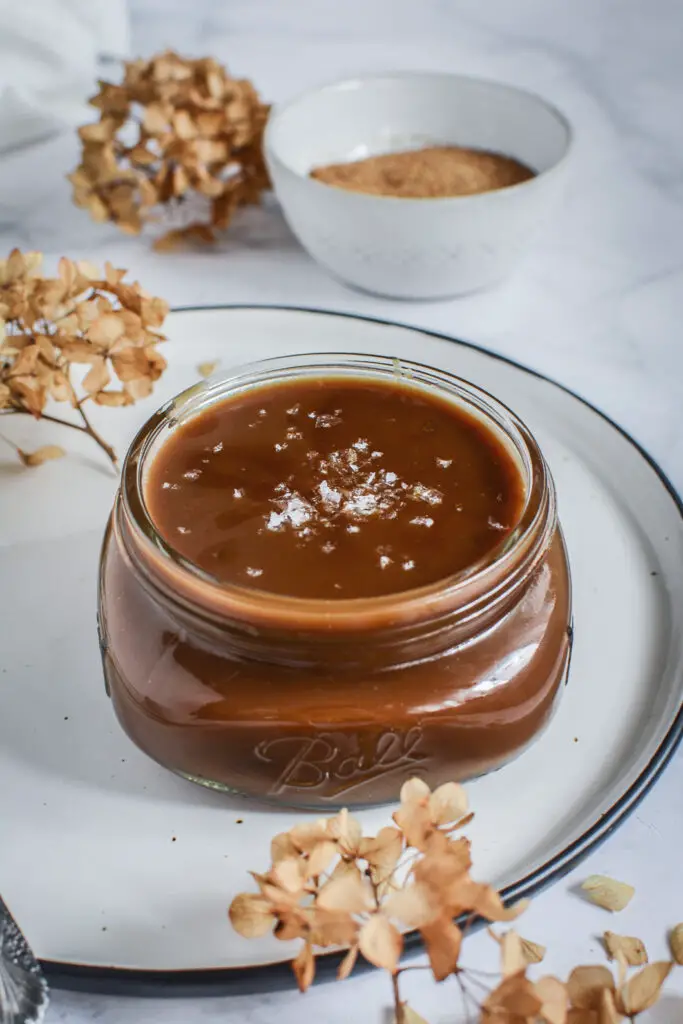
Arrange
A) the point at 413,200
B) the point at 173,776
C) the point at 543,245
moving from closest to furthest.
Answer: the point at 173,776 < the point at 413,200 < the point at 543,245

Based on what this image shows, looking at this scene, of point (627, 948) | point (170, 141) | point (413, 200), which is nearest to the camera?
point (627, 948)

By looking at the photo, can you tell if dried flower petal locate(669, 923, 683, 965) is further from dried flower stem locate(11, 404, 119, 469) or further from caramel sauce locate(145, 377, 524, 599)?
dried flower stem locate(11, 404, 119, 469)

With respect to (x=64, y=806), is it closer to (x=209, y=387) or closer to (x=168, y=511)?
(x=168, y=511)

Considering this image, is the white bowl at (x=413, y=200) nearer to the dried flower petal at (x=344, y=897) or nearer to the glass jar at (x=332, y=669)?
the glass jar at (x=332, y=669)

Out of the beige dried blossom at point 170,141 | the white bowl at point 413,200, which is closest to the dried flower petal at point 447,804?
the white bowl at point 413,200

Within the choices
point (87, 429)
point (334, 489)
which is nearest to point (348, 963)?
point (334, 489)

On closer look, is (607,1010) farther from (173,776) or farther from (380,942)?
(173,776)
